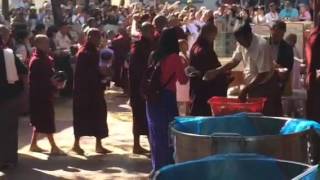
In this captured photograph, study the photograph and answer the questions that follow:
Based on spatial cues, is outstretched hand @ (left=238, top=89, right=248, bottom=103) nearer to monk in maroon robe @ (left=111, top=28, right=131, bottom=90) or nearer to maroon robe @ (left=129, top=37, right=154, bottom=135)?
maroon robe @ (left=129, top=37, right=154, bottom=135)

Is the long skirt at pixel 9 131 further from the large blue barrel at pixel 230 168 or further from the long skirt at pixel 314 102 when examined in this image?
the large blue barrel at pixel 230 168

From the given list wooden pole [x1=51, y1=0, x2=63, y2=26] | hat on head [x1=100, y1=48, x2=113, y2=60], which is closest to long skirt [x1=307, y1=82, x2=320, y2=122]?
hat on head [x1=100, y1=48, x2=113, y2=60]

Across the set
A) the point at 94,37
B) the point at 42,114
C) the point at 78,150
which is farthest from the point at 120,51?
the point at 94,37

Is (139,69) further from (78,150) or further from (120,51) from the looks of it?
(120,51)

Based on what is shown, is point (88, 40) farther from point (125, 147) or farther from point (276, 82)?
point (276, 82)

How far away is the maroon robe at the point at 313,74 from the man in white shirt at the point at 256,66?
0.36m

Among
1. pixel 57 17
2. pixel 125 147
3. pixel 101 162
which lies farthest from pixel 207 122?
A: pixel 57 17

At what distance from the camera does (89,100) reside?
994 cm

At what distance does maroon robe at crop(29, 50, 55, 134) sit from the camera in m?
9.75

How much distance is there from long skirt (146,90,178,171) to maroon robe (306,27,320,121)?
1.46 meters

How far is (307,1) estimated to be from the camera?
3128 cm

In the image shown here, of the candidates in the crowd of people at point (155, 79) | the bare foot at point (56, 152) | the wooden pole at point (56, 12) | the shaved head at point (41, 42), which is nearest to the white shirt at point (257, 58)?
the crowd of people at point (155, 79)

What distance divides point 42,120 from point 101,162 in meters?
1.04

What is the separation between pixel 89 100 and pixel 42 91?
2.06 ft
